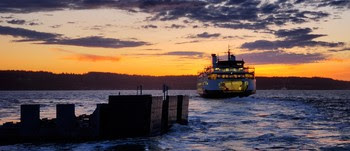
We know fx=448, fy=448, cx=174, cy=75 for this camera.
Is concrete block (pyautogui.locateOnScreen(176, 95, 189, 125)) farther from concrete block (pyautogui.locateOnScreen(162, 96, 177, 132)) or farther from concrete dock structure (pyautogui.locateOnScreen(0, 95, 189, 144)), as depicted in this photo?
concrete dock structure (pyautogui.locateOnScreen(0, 95, 189, 144))

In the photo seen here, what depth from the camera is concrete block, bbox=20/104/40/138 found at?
2319 centimetres

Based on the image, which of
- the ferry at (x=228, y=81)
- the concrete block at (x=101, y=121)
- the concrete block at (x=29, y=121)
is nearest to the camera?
the concrete block at (x=29, y=121)

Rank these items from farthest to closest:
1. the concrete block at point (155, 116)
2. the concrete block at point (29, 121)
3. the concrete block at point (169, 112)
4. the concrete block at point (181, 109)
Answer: the concrete block at point (181, 109)
the concrete block at point (169, 112)
the concrete block at point (155, 116)
the concrete block at point (29, 121)

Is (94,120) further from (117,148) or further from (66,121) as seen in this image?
(117,148)

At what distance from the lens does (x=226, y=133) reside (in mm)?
29969

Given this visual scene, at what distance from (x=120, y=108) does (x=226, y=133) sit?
922cm

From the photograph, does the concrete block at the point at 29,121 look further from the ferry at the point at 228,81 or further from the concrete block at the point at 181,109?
the ferry at the point at 228,81

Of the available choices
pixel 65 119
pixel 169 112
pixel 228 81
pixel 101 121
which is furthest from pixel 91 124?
pixel 228 81

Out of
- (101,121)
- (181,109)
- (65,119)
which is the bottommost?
(181,109)

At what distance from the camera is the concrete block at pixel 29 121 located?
76.1ft

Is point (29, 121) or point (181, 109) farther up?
point (29, 121)

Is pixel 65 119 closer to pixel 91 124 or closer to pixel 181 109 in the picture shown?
pixel 91 124

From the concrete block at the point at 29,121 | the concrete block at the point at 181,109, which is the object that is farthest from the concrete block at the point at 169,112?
the concrete block at the point at 29,121

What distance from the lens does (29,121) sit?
76.1 ft
